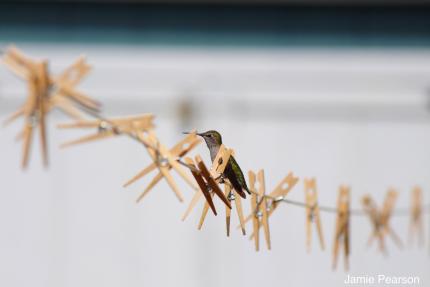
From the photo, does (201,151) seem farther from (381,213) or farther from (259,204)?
(259,204)

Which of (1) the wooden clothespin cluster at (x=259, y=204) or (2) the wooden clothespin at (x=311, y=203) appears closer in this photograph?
(1) the wooden clothespin cluster at (x=259, y=204)

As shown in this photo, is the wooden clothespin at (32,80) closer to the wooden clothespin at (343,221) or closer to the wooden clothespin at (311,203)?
the wooden clothespin at (311,203)

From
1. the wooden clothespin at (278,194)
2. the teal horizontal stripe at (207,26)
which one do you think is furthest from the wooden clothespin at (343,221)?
the teal horizontal stripe at (207,26)

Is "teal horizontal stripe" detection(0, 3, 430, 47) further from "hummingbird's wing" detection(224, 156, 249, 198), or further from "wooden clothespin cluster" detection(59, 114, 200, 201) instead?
"hummingbird's wing" detection(224, 156, 249, 198)

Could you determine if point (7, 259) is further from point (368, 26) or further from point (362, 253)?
point (368, 26)

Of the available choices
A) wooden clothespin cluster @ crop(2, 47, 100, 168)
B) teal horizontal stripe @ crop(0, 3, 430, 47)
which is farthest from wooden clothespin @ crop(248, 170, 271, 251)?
teal horizontal stripe @ crop(0, 3, 430, 47)

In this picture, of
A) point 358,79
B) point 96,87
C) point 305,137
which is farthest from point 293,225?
point 96,87

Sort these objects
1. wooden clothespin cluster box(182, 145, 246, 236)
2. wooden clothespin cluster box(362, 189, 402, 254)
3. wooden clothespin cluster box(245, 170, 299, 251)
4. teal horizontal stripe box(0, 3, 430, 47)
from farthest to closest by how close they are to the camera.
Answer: teal horizontal stripe box(0, 3, 430, 47) < wooden clothespin cluster box(362, 189, 402, 254) < wooden clothespin cluster box(245, 170, 299, 251) < wooden clothespin cluster box(182, 145, 246, 236)

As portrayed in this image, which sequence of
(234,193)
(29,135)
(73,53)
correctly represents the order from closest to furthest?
(234,193), (29,135), (73,53)
